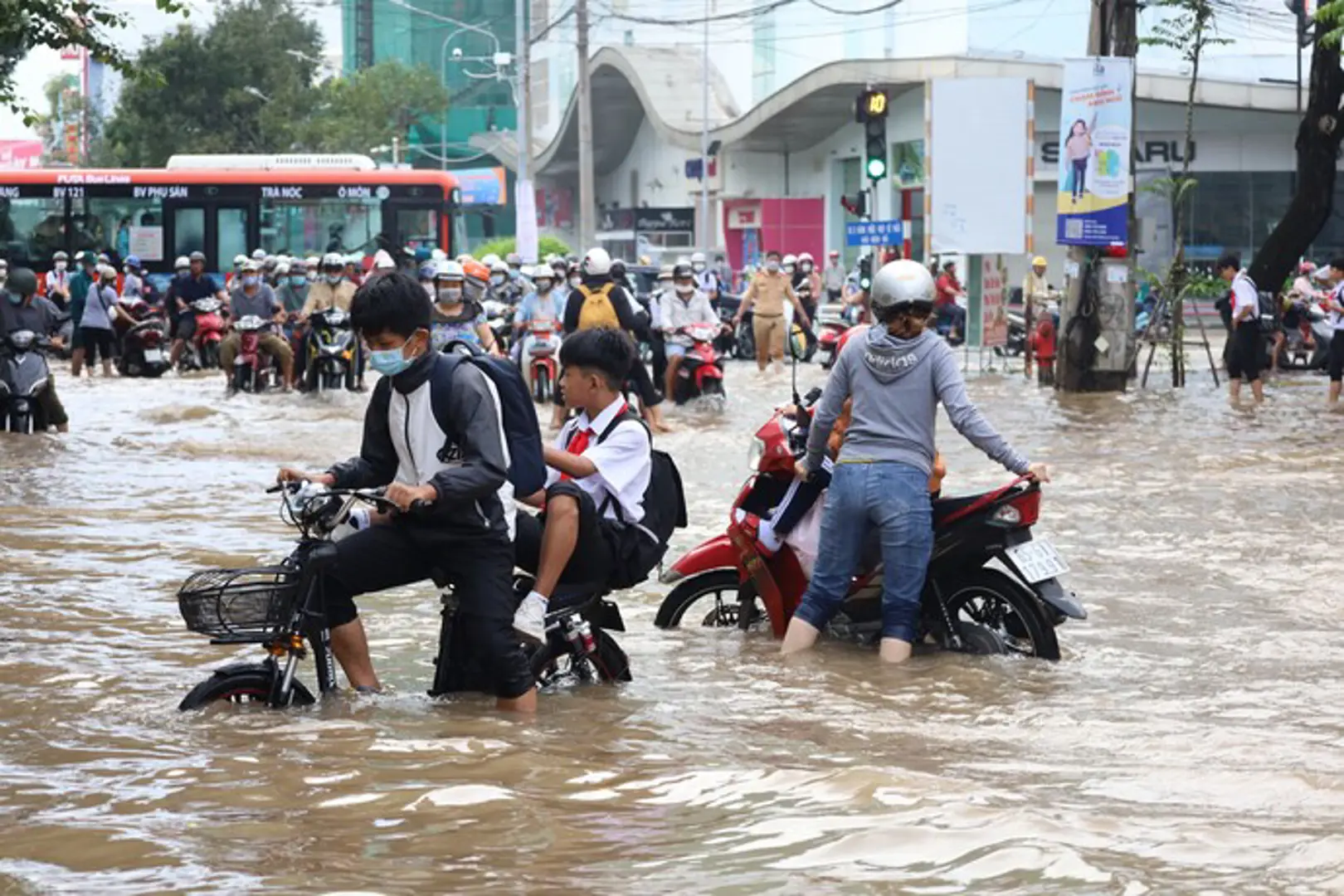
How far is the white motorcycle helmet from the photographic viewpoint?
8094 millimetres

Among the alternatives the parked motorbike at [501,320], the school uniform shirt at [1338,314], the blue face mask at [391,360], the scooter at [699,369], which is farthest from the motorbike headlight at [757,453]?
the parked motorbike at [501,320]

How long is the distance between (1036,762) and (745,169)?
55.3 metres

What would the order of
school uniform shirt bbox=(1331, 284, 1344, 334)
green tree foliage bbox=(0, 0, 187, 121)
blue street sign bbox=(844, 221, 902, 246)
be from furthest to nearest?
1. blue street sign bbox=(844, 221, 902, 246)
2. school uniform shirt bbox=(1331, 284, 1344, 334)
3. green tree foliage bbox=(0, 0, 187, 121)

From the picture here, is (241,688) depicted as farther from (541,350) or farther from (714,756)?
(541,350)

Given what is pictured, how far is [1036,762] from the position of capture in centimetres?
675

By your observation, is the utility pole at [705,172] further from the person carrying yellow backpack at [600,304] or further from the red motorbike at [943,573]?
the red motorbike at [943,573]

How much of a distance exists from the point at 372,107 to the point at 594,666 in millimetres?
63078

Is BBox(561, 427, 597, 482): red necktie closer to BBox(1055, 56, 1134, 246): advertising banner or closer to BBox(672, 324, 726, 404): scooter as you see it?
BBox(672, 324, 726, 404): scooter

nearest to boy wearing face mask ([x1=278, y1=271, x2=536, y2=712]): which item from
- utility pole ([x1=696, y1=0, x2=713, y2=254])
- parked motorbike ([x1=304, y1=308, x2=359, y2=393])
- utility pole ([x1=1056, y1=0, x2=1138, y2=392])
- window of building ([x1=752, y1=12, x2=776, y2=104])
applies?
utility pole ([x1=1056, y1=0, x2=1138, y2=392])

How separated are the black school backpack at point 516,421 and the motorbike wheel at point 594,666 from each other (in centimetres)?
92

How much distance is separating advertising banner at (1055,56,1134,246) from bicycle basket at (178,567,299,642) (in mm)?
17707

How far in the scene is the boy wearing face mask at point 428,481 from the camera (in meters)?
6.46

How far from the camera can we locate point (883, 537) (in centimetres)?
808

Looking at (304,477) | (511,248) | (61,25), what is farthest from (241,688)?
(511,248)
